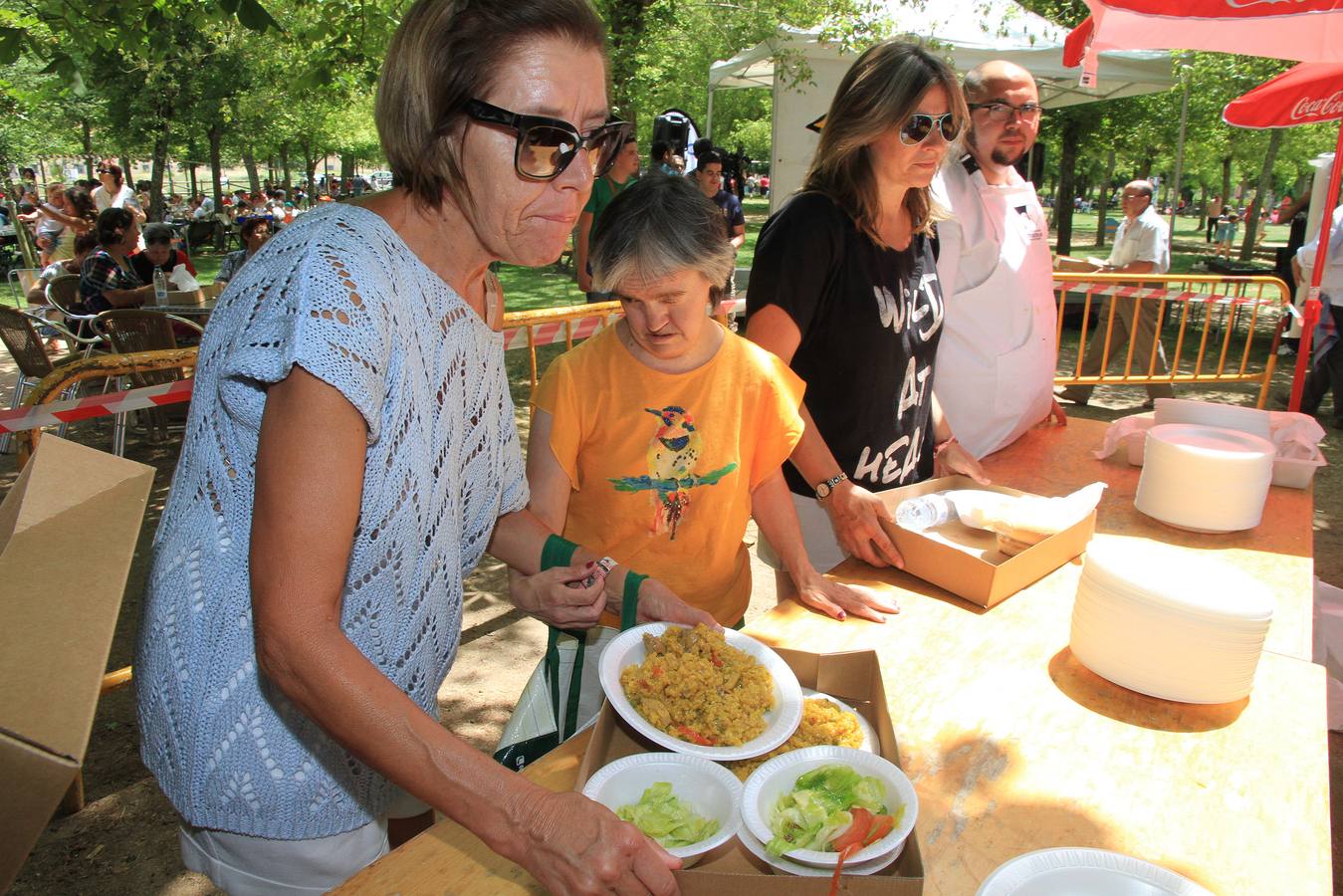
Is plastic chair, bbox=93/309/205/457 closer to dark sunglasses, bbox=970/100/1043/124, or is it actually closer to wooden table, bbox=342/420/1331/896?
dark sunglasses, bbox=970/100/1043/124

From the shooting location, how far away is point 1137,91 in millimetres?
11719

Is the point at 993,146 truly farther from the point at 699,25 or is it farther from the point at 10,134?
the point at 10,134

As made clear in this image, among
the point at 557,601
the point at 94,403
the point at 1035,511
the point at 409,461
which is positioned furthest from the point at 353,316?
the point at 94,403

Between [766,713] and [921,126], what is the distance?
1689 mm

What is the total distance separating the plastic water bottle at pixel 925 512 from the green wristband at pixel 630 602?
777 millimetres

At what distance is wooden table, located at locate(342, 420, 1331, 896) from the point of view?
47.3 inches

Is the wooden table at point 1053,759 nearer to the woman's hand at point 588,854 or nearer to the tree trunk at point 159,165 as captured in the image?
the woman's hand at point 588,854

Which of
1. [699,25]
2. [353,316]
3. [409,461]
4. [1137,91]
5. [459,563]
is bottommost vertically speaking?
[459,563]

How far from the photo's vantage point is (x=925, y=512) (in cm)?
222

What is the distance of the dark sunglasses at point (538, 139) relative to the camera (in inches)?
47.4

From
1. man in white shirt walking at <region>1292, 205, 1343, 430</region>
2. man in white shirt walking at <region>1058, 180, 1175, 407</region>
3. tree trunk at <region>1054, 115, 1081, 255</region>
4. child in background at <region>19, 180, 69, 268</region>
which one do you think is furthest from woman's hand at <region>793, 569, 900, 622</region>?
tree trunk at <region>1054, 115, 1081, 255</region>

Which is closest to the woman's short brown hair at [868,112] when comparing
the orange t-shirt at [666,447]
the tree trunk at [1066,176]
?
the orange t-shirt at [666,447]

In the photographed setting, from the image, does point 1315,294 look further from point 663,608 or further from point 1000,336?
point 663,608

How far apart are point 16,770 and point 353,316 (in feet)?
1.91
